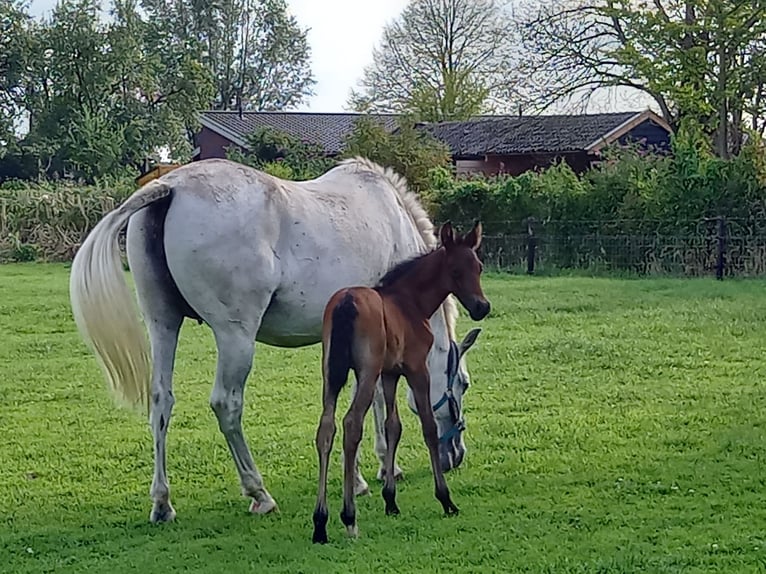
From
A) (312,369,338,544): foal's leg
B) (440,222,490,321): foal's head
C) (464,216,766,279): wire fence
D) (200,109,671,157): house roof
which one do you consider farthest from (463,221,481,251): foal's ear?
(200,109,671,157): house roof

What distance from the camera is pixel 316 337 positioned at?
4855 mm

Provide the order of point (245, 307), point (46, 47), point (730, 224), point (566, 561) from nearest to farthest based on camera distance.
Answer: point (566, 561), point (245, 307), point (730, 224), point (46, 47)

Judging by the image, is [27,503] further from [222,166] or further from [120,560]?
[222,166]

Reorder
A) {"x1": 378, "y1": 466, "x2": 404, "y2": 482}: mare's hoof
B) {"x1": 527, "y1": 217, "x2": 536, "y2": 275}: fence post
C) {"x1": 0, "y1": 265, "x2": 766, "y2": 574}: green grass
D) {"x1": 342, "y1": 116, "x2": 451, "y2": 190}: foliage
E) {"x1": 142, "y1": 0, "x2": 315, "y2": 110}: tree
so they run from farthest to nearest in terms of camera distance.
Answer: {"x1": 142, "y1": 0, "x2": 315, "y2": 110}: tree → {"x1": 342, "y1": 116, "x2": 451, "y2": 190}: foliage → {"x1": 527, "y1": 217, "x2": 536, "y2": 275}: fence post → {"x1": 378, "y1": 466, "x2": 404, "y2": 482}: mare's hoof → {"x1": 0, "y1": 265, "x2": 766, "y2": 574}: green grass

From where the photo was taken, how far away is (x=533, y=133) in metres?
31.1

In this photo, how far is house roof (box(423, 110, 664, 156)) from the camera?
29.4m

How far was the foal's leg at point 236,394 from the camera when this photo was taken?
443 cm

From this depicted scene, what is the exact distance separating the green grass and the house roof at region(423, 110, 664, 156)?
20.4 meters

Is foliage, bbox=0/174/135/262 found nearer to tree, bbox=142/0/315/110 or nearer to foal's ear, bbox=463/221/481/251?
foal's ear, bbox=463/221/481/251

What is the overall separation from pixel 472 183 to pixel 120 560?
15.2 m

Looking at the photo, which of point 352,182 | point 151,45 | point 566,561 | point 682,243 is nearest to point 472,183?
point 682,243

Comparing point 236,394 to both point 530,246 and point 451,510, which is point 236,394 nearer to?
point 451,510

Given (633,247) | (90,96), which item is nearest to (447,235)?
(633,247)

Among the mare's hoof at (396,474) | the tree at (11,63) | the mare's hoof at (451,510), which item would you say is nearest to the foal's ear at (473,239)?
the mare's hoof at (451,510)
